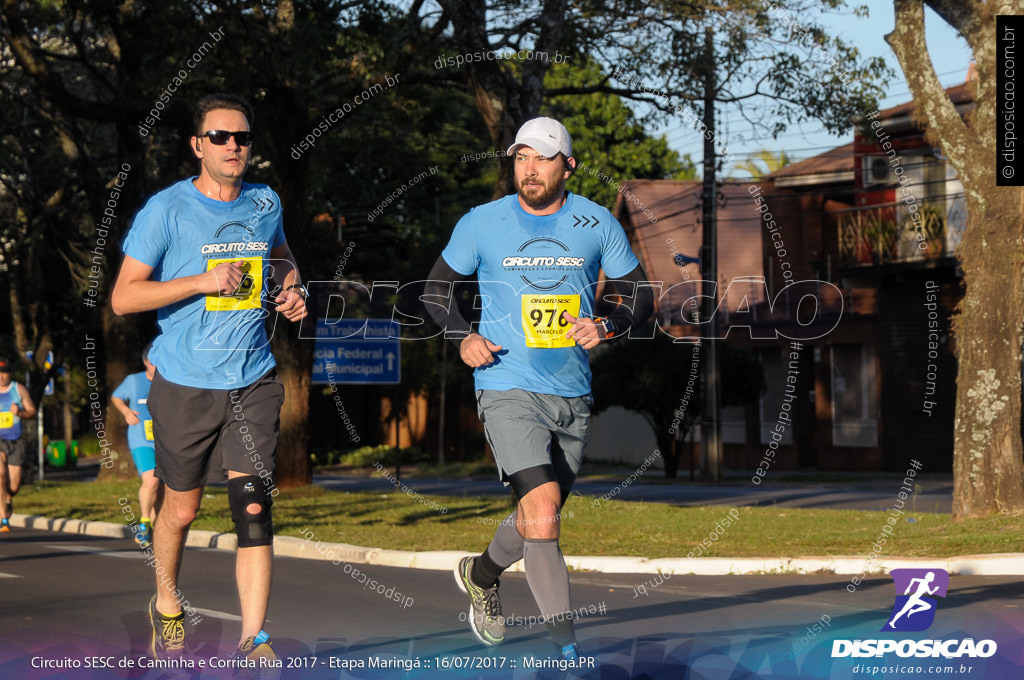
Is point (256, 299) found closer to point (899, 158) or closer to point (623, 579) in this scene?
point (623, 579)

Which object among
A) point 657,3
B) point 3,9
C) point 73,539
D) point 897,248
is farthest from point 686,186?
point 73,539

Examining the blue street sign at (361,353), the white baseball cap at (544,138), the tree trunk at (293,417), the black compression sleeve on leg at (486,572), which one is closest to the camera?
the white baseball cap at (544,138)

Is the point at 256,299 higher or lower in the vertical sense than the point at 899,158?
lower

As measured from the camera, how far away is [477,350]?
530 centimetres

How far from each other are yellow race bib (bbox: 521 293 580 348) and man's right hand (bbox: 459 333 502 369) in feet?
0.58

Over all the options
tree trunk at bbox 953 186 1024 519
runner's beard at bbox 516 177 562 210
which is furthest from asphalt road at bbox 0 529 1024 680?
tree trunk at bbox 953 186 1024 519

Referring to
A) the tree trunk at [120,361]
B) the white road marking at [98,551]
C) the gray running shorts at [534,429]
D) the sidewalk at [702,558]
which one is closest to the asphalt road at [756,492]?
the sidewalk at [702,558]

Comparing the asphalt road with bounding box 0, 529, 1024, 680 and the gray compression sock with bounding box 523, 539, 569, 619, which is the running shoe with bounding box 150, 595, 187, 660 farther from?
the gray compression sock with bounding box 523, 539, 569, 619

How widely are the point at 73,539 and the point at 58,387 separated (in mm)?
33827

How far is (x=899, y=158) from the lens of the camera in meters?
26.8

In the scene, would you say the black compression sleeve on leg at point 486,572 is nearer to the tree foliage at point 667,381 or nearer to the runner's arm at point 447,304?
the runner's arm at point 447,304

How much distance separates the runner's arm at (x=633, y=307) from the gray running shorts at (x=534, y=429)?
14.2 inches

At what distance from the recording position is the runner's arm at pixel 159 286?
504 cm

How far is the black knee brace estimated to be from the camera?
506cm
